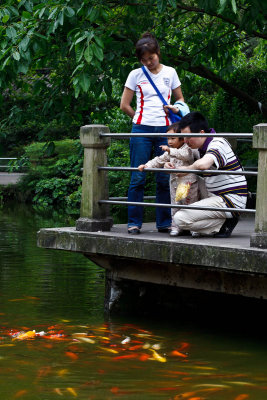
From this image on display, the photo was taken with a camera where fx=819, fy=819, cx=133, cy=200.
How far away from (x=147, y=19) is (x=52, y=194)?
61.7 feet

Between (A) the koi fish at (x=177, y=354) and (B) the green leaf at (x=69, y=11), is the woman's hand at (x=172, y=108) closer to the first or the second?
(B) the green leaf at (x=69, y=11)

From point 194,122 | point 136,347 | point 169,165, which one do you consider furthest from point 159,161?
point 136,347

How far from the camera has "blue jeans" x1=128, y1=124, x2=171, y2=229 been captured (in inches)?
311

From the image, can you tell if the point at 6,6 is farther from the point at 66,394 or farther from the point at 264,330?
the point at 66,394

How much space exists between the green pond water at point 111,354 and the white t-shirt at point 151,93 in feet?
6.49

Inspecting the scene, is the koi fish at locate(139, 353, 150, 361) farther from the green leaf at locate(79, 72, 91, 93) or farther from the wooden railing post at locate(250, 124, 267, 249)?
the green leaf at locate(79, 72, 91, 93)

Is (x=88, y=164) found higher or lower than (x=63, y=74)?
lower

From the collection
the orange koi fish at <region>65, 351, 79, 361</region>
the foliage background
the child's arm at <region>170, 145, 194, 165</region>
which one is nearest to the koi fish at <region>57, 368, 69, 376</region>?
the orange koi fish at <region>65, 351, 79, 361</region>

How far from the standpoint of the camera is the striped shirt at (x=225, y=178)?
727 cm

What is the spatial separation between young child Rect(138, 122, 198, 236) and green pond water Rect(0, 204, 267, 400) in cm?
104

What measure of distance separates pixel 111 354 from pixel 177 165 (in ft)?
6.25

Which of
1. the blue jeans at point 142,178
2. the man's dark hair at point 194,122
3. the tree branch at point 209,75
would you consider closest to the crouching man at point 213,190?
the man's dark hair at point 194,122

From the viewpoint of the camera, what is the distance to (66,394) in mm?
5723

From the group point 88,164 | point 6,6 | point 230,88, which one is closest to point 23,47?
point 6,6
